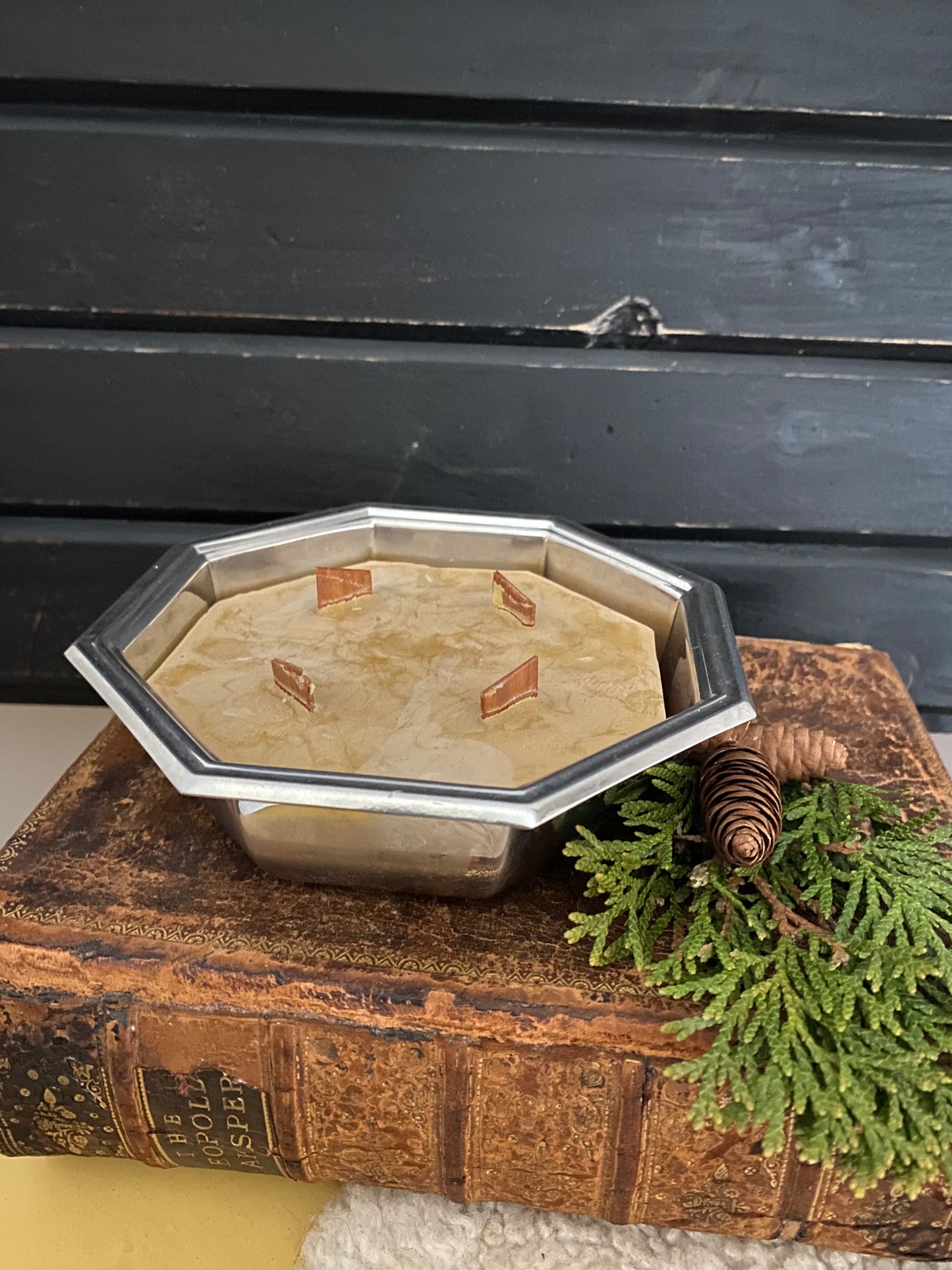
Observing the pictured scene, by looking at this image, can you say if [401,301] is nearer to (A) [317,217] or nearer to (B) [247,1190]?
(A) [317,217]

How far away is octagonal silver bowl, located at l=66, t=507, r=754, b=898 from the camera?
1.91 ft

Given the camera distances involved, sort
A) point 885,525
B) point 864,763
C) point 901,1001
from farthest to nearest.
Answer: point 885,525, point 864,763, point 901,1001

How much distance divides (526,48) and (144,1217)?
1086 mm

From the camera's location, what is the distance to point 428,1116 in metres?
0.66

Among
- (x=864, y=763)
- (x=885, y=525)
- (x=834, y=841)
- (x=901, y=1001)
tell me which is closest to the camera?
(x=901, y=1001)

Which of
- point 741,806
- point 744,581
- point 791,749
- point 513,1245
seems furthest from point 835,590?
point 513,1245

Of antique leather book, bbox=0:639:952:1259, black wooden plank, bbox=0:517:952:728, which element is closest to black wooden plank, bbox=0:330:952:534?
black wooden plank, bbox=0:517:952:728

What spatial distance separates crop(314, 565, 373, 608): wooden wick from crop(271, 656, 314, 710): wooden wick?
0.13 meters

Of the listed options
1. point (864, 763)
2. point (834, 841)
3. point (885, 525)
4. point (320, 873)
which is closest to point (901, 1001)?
point (834, 841)

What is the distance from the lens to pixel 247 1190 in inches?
29.2

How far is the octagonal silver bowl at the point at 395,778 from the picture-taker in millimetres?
582

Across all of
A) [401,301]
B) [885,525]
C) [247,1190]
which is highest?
[401,301]

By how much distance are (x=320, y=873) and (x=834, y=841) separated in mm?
399

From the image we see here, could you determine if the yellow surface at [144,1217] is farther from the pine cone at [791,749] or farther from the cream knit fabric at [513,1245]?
the pine cone at [791,749]
